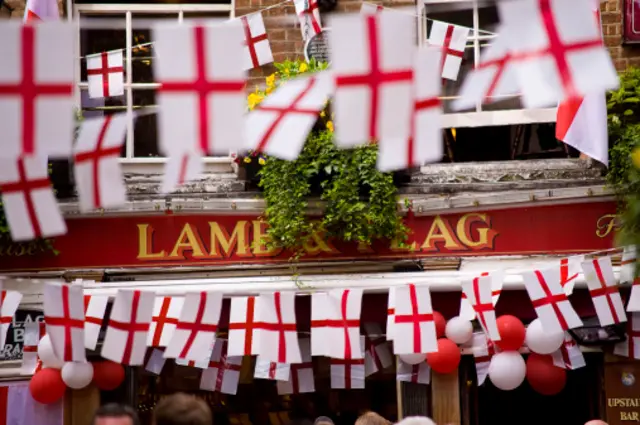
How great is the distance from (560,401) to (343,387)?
92.9 inches

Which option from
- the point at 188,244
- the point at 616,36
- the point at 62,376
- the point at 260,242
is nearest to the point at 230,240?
the point at 260,242

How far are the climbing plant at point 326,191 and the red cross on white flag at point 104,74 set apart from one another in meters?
1.14

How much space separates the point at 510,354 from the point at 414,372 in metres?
0.90

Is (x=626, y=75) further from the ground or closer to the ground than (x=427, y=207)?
further from the ground

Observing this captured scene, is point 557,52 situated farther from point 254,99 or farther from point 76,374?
point 76,374

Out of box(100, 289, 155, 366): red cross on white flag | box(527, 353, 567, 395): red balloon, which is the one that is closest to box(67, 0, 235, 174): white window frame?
box(100, 289, 155, 366): red cross on white flag

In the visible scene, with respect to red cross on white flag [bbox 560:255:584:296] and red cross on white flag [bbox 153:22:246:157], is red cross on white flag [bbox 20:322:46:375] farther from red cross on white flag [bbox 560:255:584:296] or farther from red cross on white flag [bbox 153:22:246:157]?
red cross on white flag [bbox 153:22:246:157]

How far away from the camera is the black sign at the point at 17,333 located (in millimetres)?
10195

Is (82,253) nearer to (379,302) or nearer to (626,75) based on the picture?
(379,302)

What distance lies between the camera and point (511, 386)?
9.71 meters

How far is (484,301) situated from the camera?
29.9 ft

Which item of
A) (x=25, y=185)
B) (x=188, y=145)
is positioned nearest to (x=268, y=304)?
(x=25, y=185)

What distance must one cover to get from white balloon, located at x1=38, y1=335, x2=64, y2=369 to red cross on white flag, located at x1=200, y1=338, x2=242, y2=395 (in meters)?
1.27

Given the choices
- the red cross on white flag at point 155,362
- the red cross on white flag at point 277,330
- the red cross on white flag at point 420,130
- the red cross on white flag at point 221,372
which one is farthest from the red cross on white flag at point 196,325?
the red cross on white flag at point 420,130
